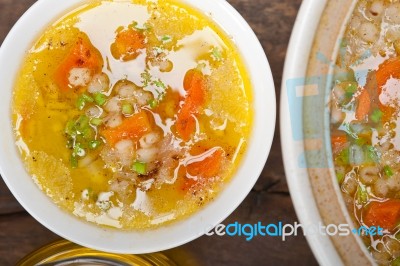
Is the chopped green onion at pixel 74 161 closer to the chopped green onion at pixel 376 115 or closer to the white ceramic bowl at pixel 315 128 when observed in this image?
the white ceramic bowl at pixel 315 128

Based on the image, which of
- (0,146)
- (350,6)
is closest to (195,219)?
(0,146)

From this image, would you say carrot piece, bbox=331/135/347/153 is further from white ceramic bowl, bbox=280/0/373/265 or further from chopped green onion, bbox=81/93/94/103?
chopped green onion, bbox=81/93/94/103

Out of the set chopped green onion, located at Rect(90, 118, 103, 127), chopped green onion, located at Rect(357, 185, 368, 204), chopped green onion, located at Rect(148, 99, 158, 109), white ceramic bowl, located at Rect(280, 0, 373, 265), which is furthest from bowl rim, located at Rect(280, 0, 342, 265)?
chopped green onion, located at Rect(90, 118, 103, 127)

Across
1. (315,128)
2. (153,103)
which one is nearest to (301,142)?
(315,128)

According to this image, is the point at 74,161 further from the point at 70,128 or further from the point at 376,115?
the point at 376,115

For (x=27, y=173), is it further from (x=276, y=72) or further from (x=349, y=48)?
(x=349, y=48)

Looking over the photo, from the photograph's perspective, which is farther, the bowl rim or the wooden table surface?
the wooden table surface
